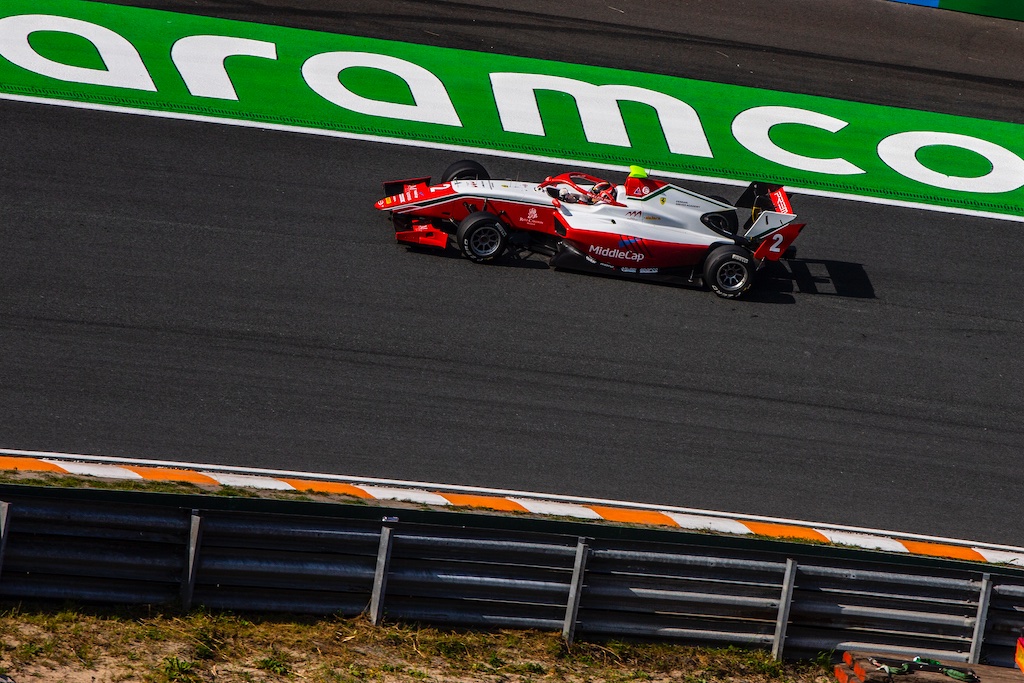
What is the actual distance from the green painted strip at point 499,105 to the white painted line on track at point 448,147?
3.2 inches

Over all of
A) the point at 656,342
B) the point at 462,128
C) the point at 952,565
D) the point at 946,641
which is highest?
the point at 462,128

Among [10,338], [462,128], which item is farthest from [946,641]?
[462,128]

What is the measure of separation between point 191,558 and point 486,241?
6.77 meters

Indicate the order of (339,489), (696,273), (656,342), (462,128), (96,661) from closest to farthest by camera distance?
1. (96,661)
2. (339,489)
3. (656,342)
4. (696,273)
5. (462,128)

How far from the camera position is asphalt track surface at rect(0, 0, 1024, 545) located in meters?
10.3

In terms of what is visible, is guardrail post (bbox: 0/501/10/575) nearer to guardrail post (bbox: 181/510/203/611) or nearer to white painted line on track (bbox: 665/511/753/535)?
guardrail post (bbox: 181/510/203/611)

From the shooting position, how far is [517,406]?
1091cm

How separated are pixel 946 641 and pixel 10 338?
9.10m

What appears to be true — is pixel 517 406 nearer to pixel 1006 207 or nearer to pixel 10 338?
pixel 10 338

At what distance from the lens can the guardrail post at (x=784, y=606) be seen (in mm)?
7367

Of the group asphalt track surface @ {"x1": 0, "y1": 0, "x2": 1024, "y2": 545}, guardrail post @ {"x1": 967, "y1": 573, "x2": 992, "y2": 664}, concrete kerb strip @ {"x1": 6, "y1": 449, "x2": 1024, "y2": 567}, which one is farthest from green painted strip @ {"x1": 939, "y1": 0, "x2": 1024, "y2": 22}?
guardrail post @ {"x1": 967, "y1": 573, "x2": 992, "y2": 664}

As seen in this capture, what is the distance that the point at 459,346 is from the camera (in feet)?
37.8

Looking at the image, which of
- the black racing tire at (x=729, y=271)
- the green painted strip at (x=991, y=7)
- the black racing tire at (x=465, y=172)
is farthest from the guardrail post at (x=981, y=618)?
the green painted strip at (x=991, y=7)

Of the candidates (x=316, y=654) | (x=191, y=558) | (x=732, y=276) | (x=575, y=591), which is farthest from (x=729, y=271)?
(x=191, y=558)
